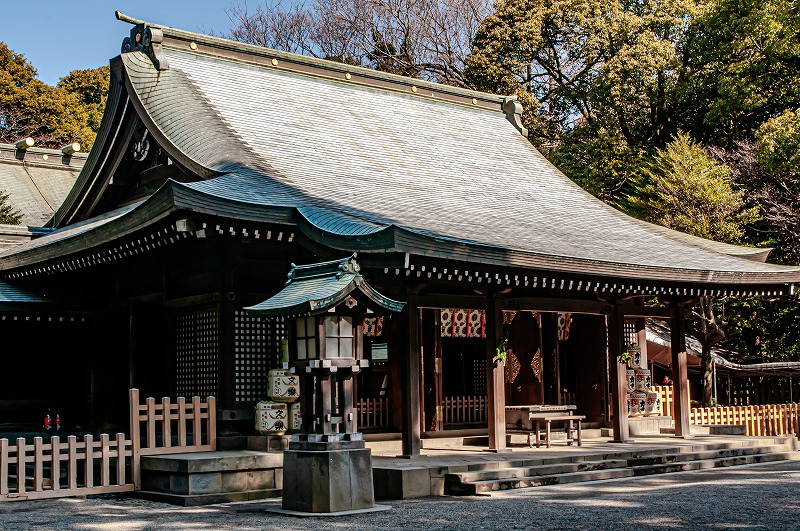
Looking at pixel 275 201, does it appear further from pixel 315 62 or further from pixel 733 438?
pixel 733 438

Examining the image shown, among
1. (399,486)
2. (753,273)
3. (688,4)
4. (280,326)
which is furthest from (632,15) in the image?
(399,486)

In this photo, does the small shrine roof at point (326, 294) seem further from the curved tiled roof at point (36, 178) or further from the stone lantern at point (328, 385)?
the curved tiled roof at point (36, 178)

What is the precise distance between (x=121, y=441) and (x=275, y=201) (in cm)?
388

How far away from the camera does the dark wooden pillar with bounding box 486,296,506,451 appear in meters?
15.1

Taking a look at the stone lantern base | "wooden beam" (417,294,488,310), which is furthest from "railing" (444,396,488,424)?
the stone lantern base

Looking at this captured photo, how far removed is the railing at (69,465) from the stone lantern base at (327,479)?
2927 mm

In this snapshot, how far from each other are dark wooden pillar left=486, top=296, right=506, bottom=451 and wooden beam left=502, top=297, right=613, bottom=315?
42cm

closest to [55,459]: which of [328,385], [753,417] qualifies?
[328,385]

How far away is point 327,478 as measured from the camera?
11.0 m

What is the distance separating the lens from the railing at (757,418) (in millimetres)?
20688

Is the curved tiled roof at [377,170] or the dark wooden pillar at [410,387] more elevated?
the curved tiled roof at [377,170]

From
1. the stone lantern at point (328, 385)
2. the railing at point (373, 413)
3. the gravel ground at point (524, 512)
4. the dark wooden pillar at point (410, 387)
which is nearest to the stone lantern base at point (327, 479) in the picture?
the stone lantern at point (328, 385)

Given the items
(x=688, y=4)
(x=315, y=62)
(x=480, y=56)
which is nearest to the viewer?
(x=315, y=62)

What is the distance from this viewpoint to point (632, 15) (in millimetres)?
33406
